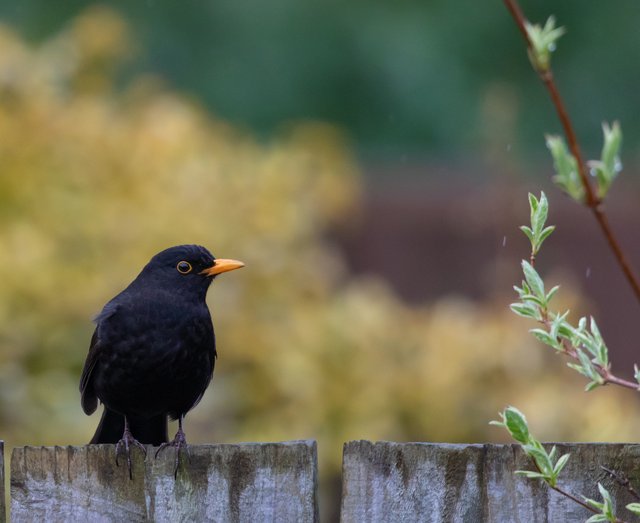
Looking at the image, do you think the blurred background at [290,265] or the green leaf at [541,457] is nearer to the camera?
the green leaf at [541,457]

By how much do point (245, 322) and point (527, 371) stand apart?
1565 millimetres

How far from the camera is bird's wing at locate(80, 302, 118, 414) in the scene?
162 inches

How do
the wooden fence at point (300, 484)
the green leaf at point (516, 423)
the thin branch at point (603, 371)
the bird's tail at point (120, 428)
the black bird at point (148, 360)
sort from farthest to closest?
the bird's tail at point (120, 428) < the black bird at point (148, 360) < the wooden fence at point (300, 484) < the green leaf at point (516, 423) < the thin branch at point (603, 371)

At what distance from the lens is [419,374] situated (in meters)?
6.67

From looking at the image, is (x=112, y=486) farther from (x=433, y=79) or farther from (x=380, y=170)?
(x=433, y=79)

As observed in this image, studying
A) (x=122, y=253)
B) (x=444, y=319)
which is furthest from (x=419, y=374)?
(x=122, y=253)

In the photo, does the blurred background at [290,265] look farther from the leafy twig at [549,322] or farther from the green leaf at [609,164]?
the green leaf at [609,164]

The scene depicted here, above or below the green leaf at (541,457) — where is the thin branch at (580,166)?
above

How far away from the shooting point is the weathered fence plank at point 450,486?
264cm

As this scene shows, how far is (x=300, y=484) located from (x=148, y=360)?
1.46 meters

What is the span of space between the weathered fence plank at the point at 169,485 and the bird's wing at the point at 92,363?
130 cm

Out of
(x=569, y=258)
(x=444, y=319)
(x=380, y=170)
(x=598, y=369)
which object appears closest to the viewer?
(x=598, y=369)

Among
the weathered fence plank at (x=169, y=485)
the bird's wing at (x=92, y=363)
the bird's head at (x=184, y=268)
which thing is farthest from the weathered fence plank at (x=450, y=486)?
the bird's head at (x=184, y=268)

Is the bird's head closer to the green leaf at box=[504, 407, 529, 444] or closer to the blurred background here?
the blurred background
